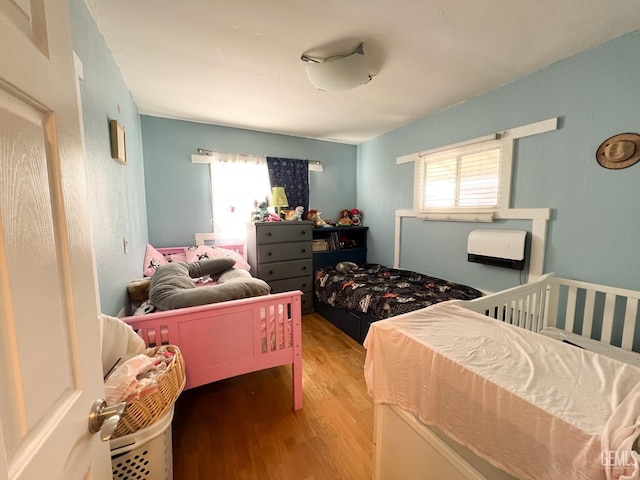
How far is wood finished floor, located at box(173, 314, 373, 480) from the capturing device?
4.45 feet

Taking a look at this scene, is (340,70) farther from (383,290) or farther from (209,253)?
(209,253)

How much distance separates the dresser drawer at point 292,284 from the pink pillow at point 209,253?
1.24ft

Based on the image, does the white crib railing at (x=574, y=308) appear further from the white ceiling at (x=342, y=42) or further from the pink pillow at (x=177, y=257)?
the pink pillow at (x=177, y=257)

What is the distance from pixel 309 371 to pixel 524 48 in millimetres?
2824

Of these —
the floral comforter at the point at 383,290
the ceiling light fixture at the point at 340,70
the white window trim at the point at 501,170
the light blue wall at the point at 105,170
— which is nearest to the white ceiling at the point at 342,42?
the ceiling light fixture at the point at 340,70

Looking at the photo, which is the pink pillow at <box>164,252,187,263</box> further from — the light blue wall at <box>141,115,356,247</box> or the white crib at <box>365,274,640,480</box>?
the white crib at <box>365,274,640,480</box>

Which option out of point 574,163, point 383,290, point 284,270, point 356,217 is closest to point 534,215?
point 574,163

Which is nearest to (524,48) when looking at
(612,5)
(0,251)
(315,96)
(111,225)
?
(612,5)

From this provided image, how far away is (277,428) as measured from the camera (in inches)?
63.5

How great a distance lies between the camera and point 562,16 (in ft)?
4.72

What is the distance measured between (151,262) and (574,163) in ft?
11.9

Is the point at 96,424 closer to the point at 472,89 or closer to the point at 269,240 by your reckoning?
the point at 269,240

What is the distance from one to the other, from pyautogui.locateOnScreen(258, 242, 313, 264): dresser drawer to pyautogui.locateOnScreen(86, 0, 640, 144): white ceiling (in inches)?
60.3

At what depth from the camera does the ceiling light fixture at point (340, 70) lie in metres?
1.70
